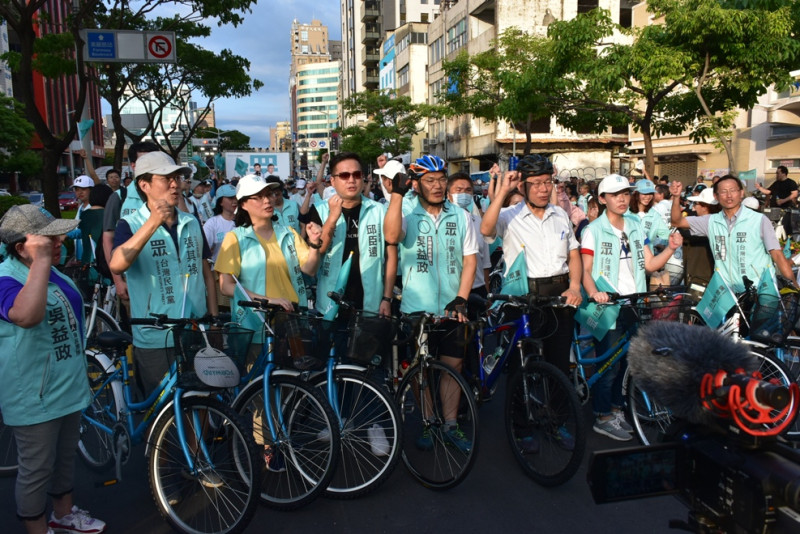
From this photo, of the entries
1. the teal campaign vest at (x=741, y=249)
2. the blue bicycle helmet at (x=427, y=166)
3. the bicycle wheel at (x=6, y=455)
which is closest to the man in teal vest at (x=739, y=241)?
the teal campaign vest at (x=741, y=249)

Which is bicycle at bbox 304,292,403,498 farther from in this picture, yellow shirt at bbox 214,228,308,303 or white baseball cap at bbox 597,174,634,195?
white baseball cap at bbox 597,174,634,195

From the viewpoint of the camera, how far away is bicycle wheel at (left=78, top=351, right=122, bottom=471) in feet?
13.7

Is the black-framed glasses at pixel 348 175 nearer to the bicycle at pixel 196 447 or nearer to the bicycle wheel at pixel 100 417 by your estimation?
the bicycle at pixel 196 447

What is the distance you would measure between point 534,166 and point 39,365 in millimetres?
3291

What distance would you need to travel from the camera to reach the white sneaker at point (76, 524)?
350 cm

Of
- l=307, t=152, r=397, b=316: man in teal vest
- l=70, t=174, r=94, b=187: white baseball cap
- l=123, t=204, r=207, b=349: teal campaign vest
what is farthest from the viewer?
l=70, t=174, r=94, b=187: white baseball cap

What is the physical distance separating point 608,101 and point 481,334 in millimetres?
11993

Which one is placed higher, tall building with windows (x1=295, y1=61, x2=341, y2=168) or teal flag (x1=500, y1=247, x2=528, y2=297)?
tall building with windows (x1=295, y1=61, x2=341, y2=168)

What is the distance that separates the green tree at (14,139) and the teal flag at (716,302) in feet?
112

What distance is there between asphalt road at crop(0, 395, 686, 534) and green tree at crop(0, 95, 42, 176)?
32573 millimetres

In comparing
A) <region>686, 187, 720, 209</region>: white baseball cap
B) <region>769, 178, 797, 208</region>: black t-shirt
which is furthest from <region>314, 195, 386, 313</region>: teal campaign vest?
<region>769, 178, 797, 208</region>: black t-shirt

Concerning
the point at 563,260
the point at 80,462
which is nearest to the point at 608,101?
the point at 563,260

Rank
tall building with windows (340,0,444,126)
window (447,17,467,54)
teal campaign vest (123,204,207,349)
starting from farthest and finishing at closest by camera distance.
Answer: tall building with windows (340,0,444,126) < window (447,17,467,54) < teal campaign vest (123,204,207,349)

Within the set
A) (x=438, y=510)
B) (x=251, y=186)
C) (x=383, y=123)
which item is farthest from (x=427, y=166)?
(x=383, y=123)
